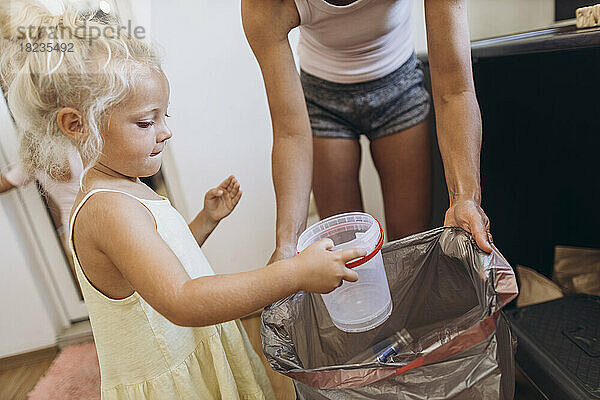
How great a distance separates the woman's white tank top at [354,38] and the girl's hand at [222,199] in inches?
12.0

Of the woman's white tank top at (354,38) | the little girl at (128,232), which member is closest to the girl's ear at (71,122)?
the little girl at (128,232)

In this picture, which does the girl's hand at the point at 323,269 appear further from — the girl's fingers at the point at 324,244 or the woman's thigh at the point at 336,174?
the woman's thigh at the point at 336,174

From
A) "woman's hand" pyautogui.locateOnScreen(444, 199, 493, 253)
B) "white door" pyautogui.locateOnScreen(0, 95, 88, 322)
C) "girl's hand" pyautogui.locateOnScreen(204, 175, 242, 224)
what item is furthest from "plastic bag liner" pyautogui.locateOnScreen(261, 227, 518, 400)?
"white door" pyautogui.locateOnScreen(0, 95, 88, 322)

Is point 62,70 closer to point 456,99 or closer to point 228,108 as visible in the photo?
point 456,99

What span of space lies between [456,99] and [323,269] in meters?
0.41

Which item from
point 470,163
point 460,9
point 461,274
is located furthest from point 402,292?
point 460,9

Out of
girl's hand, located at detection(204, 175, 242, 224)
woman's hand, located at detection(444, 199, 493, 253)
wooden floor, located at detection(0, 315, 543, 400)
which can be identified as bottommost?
wooden floor, located at detection(0, 315, 543, 400)

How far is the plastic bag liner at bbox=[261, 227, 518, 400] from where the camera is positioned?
1.82ft

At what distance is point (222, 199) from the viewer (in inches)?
34.9

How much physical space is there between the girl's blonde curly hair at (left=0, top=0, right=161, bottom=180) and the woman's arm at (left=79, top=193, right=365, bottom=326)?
140 mm

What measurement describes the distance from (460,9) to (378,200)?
849 mm

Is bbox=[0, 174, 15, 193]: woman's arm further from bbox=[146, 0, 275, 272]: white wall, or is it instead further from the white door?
bbox=[146, 0, 275, 272]: white wall

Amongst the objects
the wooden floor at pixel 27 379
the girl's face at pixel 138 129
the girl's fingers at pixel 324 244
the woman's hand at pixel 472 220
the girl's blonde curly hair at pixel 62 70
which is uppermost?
the girl's blonde curly hair at pixel 62 70

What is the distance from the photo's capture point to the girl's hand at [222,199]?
878 millimetres
